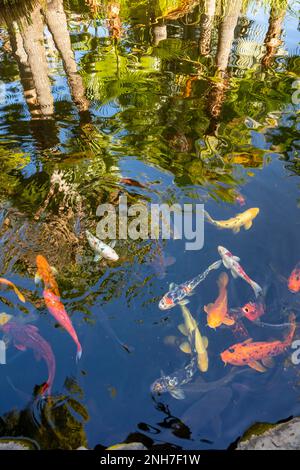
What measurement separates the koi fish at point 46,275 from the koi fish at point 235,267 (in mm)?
1860

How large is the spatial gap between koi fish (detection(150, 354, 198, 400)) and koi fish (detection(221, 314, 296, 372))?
0.35 m

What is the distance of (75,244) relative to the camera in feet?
14.3

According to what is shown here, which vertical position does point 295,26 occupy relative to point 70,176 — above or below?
above

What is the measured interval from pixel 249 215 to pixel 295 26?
8.38 metres

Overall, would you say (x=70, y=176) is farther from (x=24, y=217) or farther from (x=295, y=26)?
(x=295, y=26)

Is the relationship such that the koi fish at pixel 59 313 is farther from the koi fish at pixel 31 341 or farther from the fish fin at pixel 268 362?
the fish fin at pixel 268 362

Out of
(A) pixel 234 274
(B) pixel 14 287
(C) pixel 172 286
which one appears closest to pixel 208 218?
(A) pixel 234 274

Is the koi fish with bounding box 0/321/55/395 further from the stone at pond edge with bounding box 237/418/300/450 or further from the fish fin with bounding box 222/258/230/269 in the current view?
the fish fin with bounding box 222/258/230/269

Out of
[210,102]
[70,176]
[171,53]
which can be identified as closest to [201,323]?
[70,176]

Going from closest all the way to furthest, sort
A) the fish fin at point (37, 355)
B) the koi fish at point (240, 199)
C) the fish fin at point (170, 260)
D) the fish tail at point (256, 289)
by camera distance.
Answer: the fish fin at point (37, 355) < the fish tail at point (256, 289) < the fish fin at point (170, 260) < the koi fish at point (240, 199)

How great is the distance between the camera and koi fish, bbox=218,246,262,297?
3.89 m

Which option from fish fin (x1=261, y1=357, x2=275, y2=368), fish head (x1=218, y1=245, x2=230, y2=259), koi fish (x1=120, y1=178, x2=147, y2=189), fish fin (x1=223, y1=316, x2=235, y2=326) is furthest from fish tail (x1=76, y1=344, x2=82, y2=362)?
koi fish (x1=120, y1=178, x2=147, y2=189)

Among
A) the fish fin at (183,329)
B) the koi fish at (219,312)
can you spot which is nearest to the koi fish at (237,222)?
the koi fish at (219,312)

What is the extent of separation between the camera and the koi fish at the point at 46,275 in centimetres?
393
